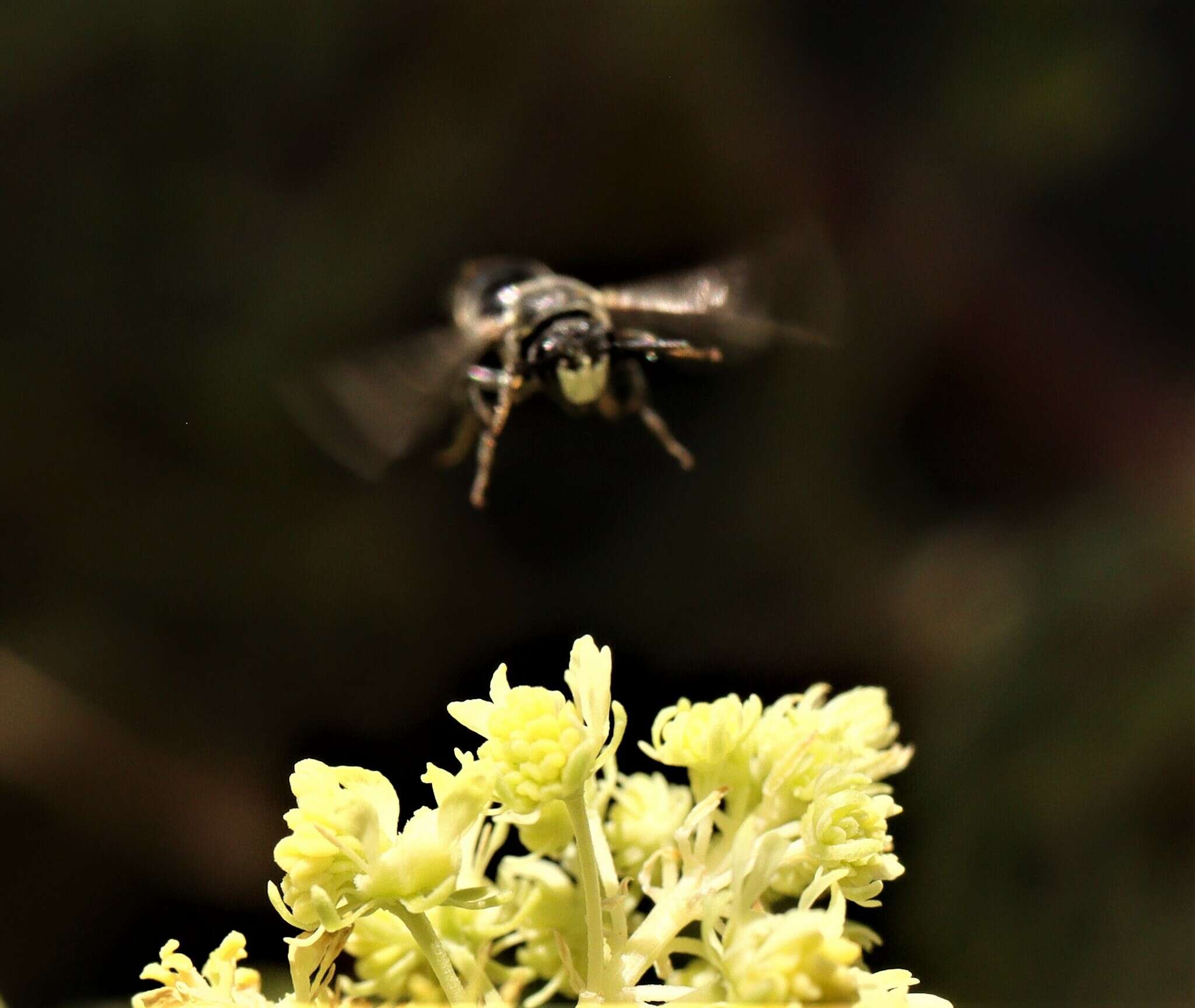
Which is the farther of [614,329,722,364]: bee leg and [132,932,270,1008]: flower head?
[614,329,722,364]: bee leg

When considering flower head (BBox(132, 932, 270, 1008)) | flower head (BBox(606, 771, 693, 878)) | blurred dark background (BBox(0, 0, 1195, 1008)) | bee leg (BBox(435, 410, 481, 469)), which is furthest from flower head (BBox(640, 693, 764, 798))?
blurred dark background (BBox(0, 0, 1195, 1008))

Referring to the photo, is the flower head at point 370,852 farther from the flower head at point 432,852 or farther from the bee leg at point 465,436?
the bee leg at point 465,436

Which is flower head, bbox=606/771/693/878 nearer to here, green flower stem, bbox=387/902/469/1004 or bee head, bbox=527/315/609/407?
green flower stem, bbox=387/902/469/1004

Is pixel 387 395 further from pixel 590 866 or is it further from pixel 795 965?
pixel 795 965

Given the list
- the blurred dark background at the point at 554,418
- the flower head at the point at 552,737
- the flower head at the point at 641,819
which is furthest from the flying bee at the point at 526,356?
the blurred dark background at the point at 554,418

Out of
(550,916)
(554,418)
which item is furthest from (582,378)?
(554,418)

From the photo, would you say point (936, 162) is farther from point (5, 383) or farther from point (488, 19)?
point (5, 383)
